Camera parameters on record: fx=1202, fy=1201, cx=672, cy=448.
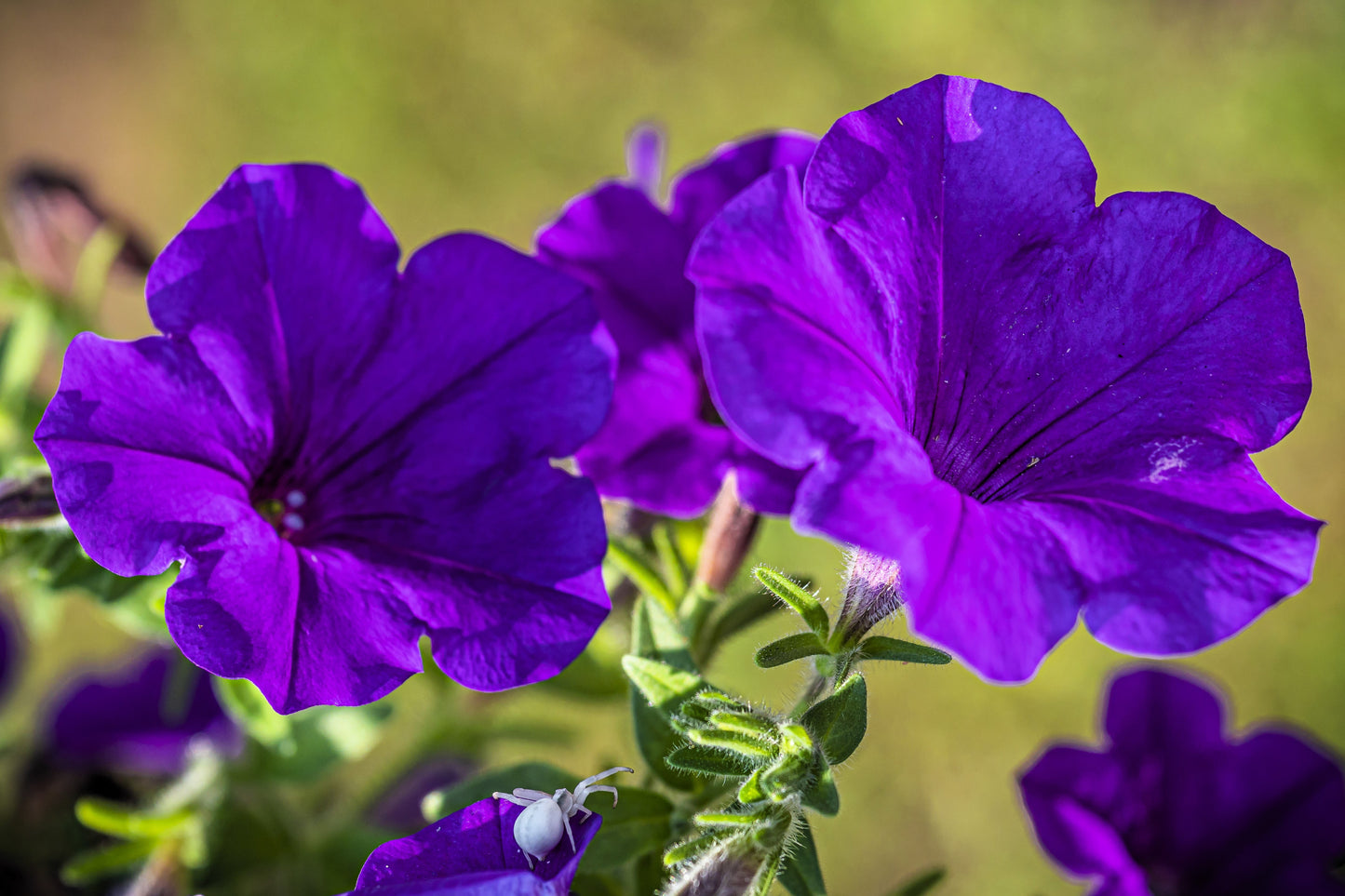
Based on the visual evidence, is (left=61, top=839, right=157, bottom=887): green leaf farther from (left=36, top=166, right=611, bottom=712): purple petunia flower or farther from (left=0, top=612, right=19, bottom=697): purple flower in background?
(left=0, top=612, right=19, bottom=697): purple flower in background

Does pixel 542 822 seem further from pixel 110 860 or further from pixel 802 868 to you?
pixel 110 860

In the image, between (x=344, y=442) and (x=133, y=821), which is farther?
(x=133, y=821)

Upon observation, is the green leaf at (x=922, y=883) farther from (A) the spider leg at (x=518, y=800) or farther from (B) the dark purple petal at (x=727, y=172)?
(B) the dark purple petal at (x=727, y=172)

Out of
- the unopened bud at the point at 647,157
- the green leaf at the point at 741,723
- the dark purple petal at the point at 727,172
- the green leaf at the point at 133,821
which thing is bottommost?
the green leaf at the point at 133,821

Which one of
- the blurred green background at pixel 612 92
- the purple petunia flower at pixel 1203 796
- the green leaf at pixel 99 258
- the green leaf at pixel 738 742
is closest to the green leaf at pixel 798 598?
the green leaf at pixel 738 742

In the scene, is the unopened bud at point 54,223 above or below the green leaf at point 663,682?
above

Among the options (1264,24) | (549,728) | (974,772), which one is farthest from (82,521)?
(1264,24)

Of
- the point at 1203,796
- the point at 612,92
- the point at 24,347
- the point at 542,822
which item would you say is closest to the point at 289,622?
the point at 542,822

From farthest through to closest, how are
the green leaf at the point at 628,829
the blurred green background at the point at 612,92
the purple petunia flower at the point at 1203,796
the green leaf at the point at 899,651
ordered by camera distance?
the blurred green background at the point at 612,92
the purple petunia flower at the point at 1203,796
the green leaf at the point at 628,829
the green leaf at the point at 899,651
